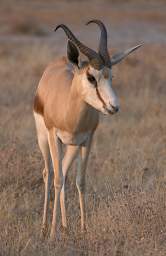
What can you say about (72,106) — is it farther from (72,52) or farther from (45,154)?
(45,154)

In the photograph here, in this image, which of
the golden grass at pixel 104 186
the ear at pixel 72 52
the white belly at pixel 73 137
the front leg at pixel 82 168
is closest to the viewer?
the golden grass at pixel 104 186

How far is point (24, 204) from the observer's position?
8.49 meters

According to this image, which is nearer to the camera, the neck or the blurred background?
the blurred background

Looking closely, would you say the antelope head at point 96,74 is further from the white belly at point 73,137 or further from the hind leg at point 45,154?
the hind leg at point 45,154

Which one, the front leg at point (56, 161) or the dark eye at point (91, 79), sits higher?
the dark eye at point (91, 79)

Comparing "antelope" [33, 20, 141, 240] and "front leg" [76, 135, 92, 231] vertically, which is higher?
"antelope" [33, 20, 141, 240]

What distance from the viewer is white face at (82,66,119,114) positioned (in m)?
6.70

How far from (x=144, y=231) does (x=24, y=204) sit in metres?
1.89

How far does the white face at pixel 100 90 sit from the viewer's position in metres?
6.70

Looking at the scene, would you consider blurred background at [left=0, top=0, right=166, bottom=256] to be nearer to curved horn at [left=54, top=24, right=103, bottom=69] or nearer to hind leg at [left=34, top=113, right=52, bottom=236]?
hind leg at [left=34, top=113, right=52, bottom=236]

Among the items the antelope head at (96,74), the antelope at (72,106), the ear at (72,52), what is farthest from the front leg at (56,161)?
the ear at (72,52)

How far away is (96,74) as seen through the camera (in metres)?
6.90

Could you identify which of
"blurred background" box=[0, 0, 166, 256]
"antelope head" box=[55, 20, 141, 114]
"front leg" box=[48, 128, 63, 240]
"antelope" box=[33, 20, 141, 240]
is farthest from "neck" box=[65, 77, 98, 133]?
"blurred background" box=[0, 0, 166, 256]

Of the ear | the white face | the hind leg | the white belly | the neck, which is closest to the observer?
the white face
